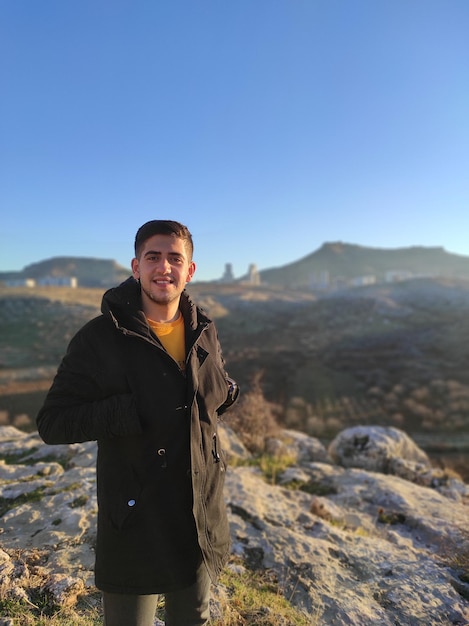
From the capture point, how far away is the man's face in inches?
77.4

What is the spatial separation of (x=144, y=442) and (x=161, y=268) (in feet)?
2.85

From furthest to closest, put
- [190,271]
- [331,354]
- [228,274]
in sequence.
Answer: [228,274] < [331,354] < [190,271]

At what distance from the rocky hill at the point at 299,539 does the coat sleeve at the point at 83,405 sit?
5.08ft

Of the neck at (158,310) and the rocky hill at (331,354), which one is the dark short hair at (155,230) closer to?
the neck at (158,310)

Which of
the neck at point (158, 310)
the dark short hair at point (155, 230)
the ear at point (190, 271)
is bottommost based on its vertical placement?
the neck at point (158, 310)

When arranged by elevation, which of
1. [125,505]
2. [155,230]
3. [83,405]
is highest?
[155,230]

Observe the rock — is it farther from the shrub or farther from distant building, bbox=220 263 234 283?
distant building, bbox=220 263 234 283

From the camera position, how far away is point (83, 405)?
1.79m

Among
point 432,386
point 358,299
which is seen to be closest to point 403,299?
point 358,299

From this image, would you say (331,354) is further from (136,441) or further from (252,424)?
(136,441)

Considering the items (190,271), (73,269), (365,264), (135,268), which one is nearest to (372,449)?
(190,271)

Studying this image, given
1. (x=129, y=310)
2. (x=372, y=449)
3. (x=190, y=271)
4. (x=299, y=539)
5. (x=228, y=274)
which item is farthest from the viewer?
(x=228, y=274)

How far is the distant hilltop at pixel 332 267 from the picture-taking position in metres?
150

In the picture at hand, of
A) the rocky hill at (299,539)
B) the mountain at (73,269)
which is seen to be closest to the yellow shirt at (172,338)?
the rocky hill at (299,539)
